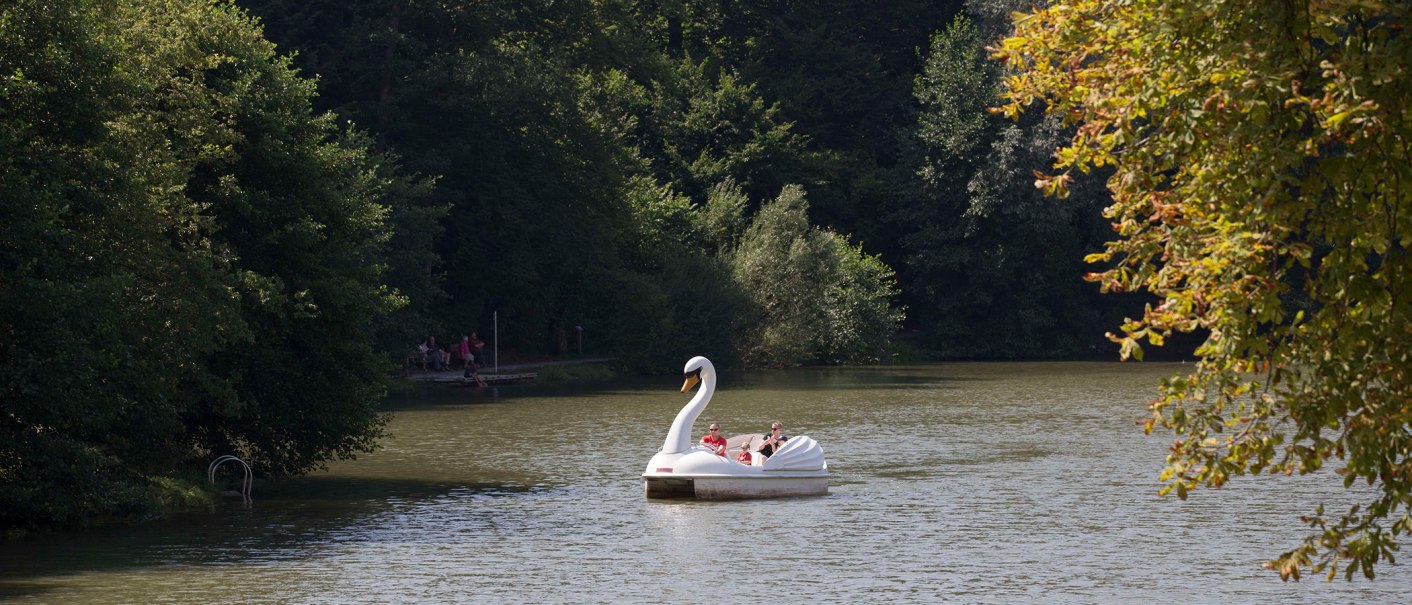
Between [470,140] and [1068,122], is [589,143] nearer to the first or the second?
[470,140]

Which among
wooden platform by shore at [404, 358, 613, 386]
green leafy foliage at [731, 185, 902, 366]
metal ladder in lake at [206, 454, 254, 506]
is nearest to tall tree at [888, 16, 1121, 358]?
green leafy foliage at [731, 185, 902, 366]

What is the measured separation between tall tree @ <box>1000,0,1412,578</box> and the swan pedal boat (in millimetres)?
18074

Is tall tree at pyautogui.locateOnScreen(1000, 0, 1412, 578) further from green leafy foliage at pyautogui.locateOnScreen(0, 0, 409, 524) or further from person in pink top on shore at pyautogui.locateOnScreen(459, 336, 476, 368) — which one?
person in pink top on shore at pyautogui.locateOnScreen(459, 336, 476, 368)

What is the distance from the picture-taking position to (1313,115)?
8.70 meters

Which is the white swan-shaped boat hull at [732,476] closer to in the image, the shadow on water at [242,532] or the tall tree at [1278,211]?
the shadow on water at [242,532]

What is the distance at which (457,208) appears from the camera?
61.7 meters

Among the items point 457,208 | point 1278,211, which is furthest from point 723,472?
point 457,208

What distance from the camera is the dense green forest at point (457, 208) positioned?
23156 mm

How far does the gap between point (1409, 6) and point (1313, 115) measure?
27.6 inches

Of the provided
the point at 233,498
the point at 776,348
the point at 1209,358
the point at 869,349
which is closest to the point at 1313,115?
the point at 1209,358

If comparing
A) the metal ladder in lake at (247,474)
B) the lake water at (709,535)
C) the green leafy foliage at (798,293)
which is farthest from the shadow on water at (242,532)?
the green leafy foliage at (798,293)

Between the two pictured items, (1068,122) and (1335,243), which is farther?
(1068,122)

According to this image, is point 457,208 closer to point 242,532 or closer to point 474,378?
point 474,378

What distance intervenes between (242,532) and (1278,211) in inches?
721
